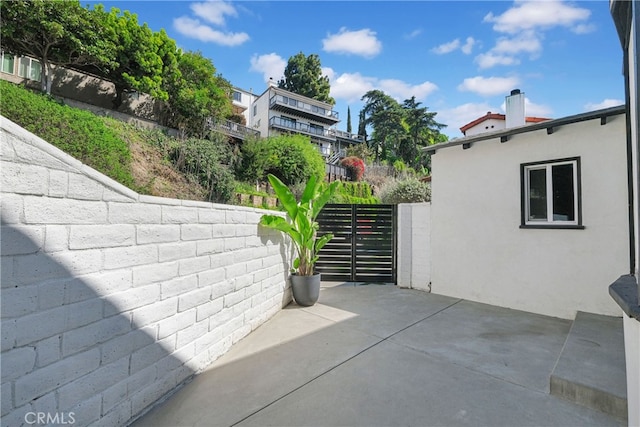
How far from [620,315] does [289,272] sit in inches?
211

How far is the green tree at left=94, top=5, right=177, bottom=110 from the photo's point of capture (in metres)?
13.8

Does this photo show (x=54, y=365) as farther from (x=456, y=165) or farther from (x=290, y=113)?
(x=290, y=113)

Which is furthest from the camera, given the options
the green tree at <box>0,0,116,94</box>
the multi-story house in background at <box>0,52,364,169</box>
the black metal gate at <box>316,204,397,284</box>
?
the multi-story house in background at <box>0,52,364,169</box>

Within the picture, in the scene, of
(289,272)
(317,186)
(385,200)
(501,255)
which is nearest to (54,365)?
(289,272)

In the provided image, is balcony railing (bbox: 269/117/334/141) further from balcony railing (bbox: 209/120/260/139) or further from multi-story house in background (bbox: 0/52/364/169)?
balcony railing (bbox: 209/120/260/139)

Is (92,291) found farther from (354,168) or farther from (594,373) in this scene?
(354,168)

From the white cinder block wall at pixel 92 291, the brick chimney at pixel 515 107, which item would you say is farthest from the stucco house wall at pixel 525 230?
the white cinder block wall at pixel 92 291

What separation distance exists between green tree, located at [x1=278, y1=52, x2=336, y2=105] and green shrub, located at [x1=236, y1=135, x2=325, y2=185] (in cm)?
2436

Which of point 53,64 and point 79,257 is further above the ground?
point 53,64

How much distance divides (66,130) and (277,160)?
371 inches

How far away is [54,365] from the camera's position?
163cm

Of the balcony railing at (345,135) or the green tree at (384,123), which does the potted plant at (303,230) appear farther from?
the balcony railing at (345,135)

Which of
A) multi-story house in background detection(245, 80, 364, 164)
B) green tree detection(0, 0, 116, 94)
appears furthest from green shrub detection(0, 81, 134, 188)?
multi-story house in background detection(245, 80, 364, 164)

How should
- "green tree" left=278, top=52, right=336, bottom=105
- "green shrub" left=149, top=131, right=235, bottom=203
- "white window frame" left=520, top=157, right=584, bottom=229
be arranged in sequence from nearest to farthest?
"white window frame" left=520, top=157, right=584, bottom=229
"green shrub" left=149, top=131, right=235, bottom=203
"green tree" left=278, top=52, right=336, bottom=105
